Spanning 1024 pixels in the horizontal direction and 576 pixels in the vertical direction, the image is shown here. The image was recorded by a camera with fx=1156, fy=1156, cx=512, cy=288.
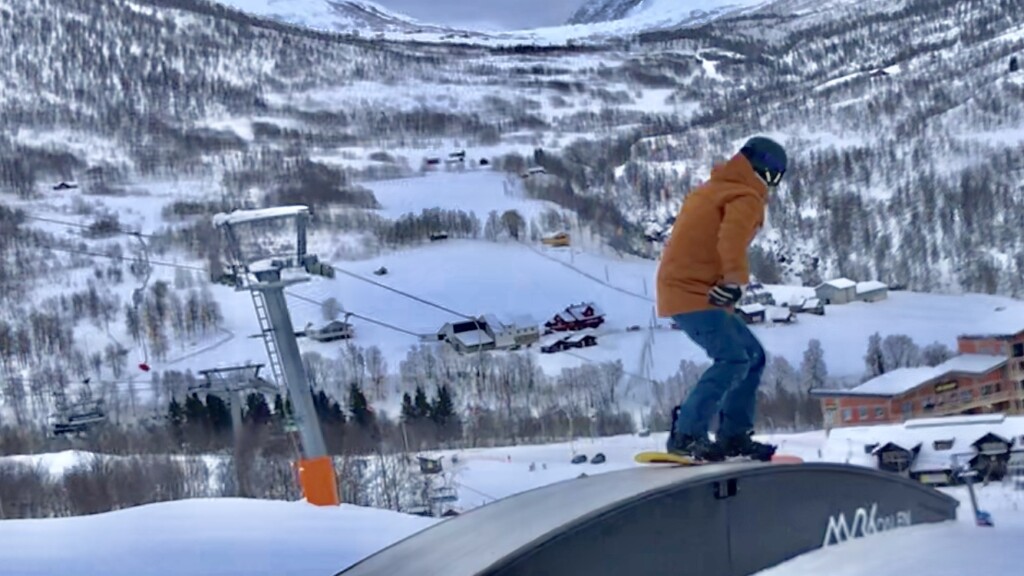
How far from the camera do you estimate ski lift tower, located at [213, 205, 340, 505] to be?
5238mm

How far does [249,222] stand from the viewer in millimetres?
5410

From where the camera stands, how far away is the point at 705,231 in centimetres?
238

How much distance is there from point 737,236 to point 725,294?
0.42 feet

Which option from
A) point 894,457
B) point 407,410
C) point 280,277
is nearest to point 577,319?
point 407,410

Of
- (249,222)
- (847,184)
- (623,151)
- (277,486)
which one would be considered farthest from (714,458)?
(623,151)

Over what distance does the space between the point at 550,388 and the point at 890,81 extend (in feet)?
133

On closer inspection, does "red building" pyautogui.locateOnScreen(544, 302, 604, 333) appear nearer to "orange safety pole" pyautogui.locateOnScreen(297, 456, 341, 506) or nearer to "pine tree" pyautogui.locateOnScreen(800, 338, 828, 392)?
"pine tree" pyautogui.locateOnScreen(800, 338, 828, 392)

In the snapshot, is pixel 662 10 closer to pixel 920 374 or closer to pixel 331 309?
pixel 331 309

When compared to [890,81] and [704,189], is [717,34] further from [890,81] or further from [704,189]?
[704,189]

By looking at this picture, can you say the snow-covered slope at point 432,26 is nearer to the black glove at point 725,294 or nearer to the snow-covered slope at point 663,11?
the snow-covered slope at point 663,11

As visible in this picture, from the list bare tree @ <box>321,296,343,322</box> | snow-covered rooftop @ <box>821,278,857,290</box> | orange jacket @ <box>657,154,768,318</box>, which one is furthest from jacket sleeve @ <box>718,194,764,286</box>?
bare tree @ <box>321,296,343,322</box>

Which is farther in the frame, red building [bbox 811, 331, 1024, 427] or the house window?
red building [bbox 811, 331, 1024, 427]

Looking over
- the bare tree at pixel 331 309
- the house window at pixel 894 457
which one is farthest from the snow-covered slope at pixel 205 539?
the bare tree at pixel 331 309

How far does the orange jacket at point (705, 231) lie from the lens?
7.68 feet
